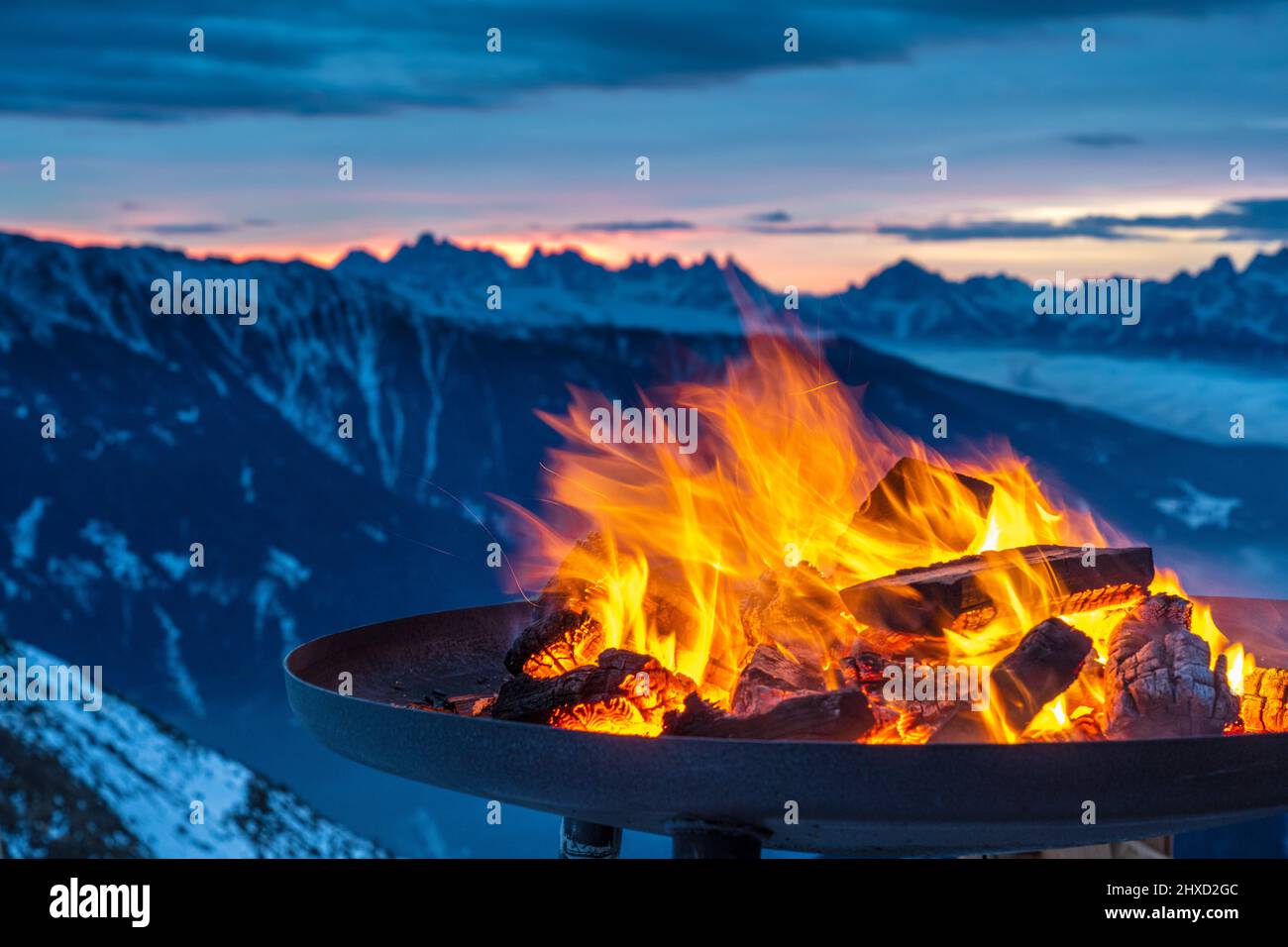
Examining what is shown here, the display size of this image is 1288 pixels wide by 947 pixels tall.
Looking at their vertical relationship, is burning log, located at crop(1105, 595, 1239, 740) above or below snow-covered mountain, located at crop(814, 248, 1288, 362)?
A: below

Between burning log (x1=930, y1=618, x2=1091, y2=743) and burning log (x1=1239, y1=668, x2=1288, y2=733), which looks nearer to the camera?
burning log (x1=930, y1=618, x2=1091, y2=743)

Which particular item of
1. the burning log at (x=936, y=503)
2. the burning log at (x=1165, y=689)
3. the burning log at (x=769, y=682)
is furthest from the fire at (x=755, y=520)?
the burning log at (x=1165, y=689)

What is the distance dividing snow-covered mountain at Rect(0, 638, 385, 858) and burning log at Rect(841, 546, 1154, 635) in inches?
315

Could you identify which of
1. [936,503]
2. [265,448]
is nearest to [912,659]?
[936,503]

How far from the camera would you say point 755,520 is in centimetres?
410

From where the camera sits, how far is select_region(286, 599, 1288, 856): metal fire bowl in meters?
2.71

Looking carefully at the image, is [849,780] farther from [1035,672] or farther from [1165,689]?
[1165,689]

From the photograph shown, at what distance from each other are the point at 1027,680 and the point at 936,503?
0.86m

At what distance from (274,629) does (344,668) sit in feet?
131

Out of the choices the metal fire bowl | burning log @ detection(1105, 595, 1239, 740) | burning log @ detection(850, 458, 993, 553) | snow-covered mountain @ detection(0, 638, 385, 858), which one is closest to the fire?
burning log @ detection(850, 458, 993, 553)

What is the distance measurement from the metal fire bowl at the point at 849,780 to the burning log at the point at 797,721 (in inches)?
8.2

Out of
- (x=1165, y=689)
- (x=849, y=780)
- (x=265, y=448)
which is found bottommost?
(x=849, y=780)

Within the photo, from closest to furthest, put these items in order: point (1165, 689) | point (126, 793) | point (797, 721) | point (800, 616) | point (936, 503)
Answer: point (797, 721) → point (1165, 689) → point (800, 616) → point (936, 503) → point (126, 793)

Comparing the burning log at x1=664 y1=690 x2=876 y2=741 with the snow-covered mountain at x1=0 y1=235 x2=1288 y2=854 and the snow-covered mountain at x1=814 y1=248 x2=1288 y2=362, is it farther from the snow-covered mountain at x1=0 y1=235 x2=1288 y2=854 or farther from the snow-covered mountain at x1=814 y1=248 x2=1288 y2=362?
the snow-covered mountain at x1=0 y1=235 x2=1288 y2=854
